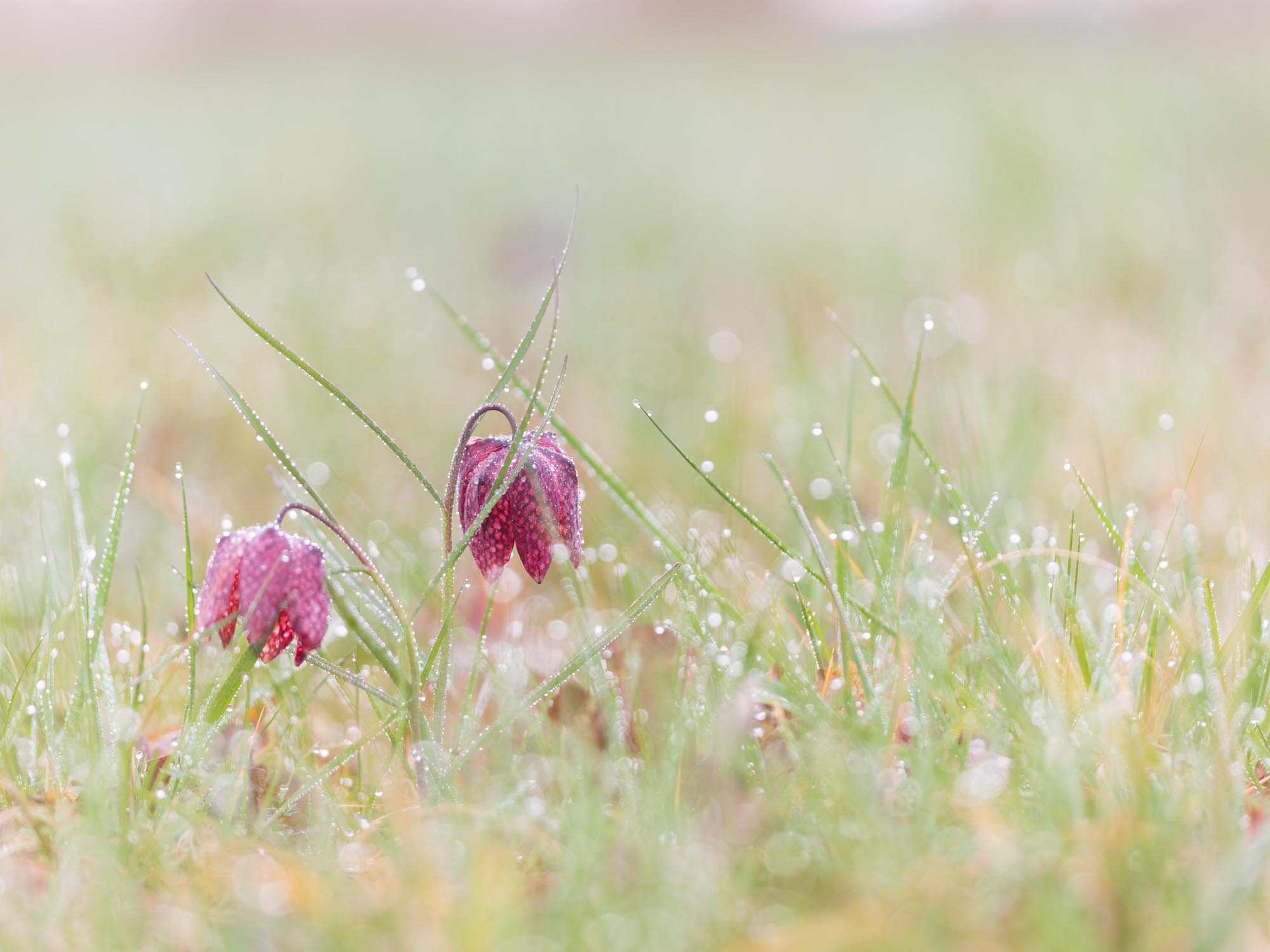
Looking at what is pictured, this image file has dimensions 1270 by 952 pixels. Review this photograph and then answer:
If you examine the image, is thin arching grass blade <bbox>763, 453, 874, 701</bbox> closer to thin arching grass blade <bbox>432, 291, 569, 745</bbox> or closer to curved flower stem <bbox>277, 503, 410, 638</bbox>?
thin arching grass blade <bbox>432, 291, 569, 745</bbox>

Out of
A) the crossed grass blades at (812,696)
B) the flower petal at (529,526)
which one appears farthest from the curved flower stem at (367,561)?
the flower petal at (529,526)

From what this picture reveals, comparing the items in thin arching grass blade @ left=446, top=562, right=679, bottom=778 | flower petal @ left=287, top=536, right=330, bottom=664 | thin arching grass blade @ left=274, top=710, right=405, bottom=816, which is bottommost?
thin arching grass blade @ left=274, top=710, right=405, bottom=816

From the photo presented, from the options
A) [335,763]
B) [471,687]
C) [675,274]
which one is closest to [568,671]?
[471,687]

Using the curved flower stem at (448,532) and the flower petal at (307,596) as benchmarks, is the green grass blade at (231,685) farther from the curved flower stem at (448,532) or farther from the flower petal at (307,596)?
the curved flower stem at (448,532)

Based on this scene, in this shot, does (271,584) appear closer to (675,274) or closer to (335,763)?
(335,763)

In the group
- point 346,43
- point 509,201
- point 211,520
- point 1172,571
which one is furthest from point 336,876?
point 346,43

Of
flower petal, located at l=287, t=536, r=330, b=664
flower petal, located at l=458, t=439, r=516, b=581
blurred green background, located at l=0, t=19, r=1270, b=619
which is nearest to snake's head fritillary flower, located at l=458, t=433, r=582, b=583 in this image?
flower petal, located at l=458, t=439, r=516, b=581
